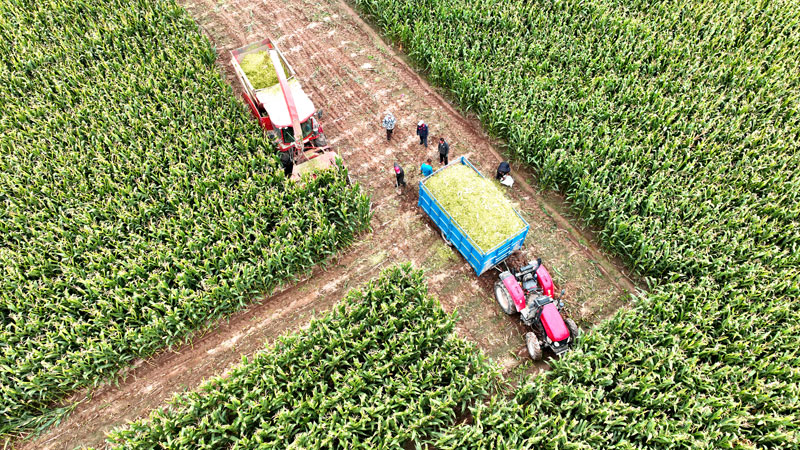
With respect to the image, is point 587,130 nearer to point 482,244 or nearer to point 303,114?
point 482,244

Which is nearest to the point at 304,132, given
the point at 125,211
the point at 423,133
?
the point at 423,133

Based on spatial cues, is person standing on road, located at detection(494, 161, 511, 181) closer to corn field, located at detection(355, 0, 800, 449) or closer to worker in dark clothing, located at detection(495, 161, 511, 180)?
worker in dark clothing, located at detection(495, 161, 511, 180)

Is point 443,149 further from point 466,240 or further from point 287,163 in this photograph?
point 287,163

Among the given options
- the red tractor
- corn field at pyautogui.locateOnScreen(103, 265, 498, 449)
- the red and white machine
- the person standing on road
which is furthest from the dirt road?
the red and white machine

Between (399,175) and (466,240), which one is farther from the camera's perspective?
(399,175)

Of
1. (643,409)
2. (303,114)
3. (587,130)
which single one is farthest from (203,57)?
(643,409)

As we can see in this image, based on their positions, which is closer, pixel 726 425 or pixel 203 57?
pixel 726 425
